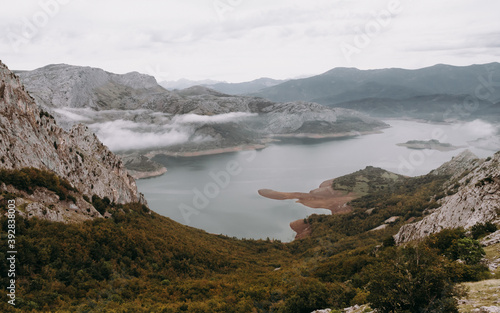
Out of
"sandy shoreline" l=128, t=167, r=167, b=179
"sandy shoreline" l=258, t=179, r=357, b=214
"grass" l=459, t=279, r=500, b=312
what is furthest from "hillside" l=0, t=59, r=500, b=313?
"sandy shoreline" l=128, t=167, r=167, b=179

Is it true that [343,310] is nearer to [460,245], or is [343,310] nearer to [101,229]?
[460,245]

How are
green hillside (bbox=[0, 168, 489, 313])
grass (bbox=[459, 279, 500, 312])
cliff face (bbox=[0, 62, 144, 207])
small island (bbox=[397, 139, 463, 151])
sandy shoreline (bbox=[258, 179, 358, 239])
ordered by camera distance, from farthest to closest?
small island (bbox=[397, 139, 463, 151]), sandy shoreline (bbox=[258, 179, 358, 239]), cliff face (bbox=[0, 62, 144, 207]), green hillside (bbox=[0, 168, 489, 313]), grass (bbox=[459, 279, 500, 312])

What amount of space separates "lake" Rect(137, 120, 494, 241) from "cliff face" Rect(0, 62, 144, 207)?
113 ft

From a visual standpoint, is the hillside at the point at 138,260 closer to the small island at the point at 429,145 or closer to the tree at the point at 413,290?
the tree at the point at 413,290

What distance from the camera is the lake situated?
73875 millimetres

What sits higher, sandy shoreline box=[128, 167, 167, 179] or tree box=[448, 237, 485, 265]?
sandy shoreline box=[128, 167, 167, 179]

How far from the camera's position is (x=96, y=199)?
32.6m

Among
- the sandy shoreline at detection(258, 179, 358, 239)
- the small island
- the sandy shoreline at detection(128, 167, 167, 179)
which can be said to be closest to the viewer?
the sandy shoreline at detection(258, 179, 358, 239)

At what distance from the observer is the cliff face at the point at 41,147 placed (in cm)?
2503

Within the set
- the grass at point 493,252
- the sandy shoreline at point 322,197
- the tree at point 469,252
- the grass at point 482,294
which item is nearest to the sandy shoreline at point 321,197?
the sandy shoreline at point 322,197

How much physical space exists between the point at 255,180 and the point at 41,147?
9386 centimetres

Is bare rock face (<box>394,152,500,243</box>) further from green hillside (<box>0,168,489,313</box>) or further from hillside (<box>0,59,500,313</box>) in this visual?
green hillside (<box>0,168,489,313</box>)

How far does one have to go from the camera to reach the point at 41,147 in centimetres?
2812

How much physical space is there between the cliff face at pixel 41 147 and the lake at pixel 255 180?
34.6m
